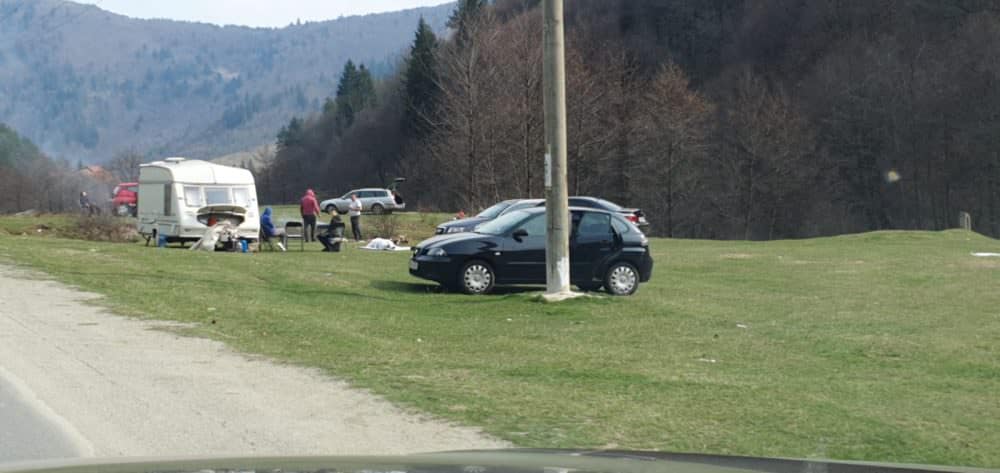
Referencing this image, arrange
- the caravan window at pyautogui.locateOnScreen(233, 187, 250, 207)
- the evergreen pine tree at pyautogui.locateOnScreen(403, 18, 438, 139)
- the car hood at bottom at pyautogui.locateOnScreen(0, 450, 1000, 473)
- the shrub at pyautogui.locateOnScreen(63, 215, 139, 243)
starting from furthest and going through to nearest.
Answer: the evergreen pine tree at pyautogui.locateOnScreen(403, 18, 438, 139)
the shrub at pyautogui.locateOnScreen(63, 215, 139, 243)
the caravan window at pyautogui.locateOnScreen(233, 187, 250, 207)
the car hood at bottom at pyautogui.locateOnScreen(0, 450, 1000, 473)

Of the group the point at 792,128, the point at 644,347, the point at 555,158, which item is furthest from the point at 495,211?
the point at 792,128

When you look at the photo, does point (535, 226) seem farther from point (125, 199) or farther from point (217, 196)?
point (125, 199)

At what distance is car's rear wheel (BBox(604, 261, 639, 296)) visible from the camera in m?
20.6

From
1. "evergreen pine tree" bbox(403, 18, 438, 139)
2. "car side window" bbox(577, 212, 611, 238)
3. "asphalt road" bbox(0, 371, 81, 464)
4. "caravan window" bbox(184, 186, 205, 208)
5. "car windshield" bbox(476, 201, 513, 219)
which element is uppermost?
"evergreen pine tree" bbox(403, 18, 438, 139)

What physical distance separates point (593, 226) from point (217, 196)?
1774 cm

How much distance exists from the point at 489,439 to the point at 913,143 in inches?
2741

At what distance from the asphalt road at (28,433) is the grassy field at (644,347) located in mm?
2567

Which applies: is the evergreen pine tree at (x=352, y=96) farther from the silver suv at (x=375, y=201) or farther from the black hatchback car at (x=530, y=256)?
the black hatchback car at (x=530, y=256)

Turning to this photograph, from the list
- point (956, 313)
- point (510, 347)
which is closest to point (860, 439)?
point (510, 347)

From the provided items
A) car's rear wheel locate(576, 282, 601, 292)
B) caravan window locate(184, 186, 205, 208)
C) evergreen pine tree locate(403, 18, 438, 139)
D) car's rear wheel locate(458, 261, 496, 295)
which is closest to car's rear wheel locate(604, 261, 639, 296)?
car's rear wheel locate(576, 282, 601, 292)

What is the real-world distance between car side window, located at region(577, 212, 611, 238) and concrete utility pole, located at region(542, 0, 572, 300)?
102 inches

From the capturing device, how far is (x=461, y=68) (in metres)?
52.3

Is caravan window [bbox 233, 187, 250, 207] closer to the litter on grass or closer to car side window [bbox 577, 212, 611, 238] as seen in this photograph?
the litter on grass

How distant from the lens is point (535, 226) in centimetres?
2075
